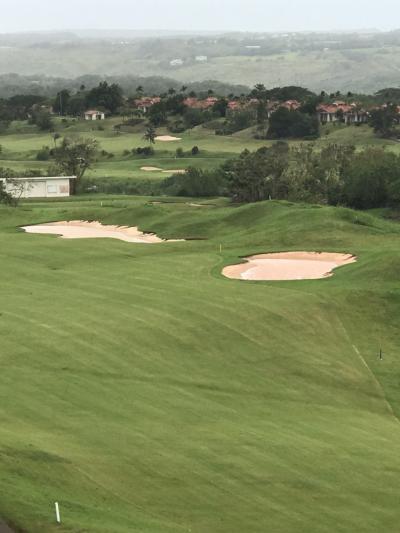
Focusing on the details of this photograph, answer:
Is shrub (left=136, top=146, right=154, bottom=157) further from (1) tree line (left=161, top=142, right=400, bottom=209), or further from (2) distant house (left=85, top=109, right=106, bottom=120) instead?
(2) distant house (left=85, top=109, right=106, bottom=120)

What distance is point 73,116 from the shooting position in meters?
177

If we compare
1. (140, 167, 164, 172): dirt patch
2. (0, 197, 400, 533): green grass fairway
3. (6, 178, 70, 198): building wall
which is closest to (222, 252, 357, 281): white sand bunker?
(0, 197, 400, 533): green grass fairway

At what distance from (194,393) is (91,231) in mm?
35062

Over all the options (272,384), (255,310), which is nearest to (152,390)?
(272,384)

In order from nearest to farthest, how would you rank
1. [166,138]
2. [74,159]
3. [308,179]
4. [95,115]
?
1. [308,179]
2. [74,159]
3. [166,138]
4. [95,115]

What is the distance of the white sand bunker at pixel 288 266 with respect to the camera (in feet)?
161

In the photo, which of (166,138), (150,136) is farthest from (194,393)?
(166,138)

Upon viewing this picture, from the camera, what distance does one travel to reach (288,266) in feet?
169

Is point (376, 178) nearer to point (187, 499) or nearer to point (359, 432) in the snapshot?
point (359, 432)

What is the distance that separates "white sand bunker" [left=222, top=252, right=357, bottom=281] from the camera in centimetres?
4897

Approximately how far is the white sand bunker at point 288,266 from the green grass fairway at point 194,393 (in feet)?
2.97

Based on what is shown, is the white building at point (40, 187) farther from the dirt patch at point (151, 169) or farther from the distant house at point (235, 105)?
the distant house at point (235, 105)

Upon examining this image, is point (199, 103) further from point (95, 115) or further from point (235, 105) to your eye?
point (95, 115)

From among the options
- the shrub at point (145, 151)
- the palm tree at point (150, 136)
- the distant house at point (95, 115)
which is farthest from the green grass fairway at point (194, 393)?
the distant house at point (95, 115)
